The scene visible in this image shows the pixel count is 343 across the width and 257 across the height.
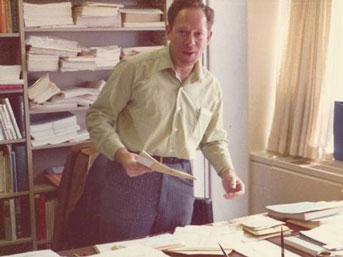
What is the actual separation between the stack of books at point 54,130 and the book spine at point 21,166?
0.27ft

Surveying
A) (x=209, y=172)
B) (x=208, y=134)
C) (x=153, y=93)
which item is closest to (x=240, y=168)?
(x=209, y=172)

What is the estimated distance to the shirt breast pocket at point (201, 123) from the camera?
2433 millimetres

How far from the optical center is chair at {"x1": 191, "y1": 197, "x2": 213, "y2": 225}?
2658mm

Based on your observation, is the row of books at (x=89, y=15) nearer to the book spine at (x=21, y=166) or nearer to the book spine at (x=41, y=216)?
the book spine at (x=21, y=166)

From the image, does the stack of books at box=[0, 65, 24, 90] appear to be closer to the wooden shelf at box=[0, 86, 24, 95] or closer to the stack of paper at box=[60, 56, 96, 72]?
the wooden shelf at box=[0, 86, 24, 95]

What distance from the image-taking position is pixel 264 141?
393 centimetres

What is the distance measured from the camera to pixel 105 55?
341 cm

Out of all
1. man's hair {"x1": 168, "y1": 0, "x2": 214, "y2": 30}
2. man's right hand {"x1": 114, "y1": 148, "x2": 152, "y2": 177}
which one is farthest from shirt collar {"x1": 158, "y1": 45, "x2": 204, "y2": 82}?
man's right hand {"x1": 114, "y1": 148, "x2": 152, "y2": 177}

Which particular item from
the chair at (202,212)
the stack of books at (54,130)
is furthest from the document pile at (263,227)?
the stack of books at (54,130)

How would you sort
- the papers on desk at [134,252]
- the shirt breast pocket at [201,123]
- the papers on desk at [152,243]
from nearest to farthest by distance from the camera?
the papers on desk at [134,252] < the papers on desk at [152,243] < the shirt breast pocket at [201,123]

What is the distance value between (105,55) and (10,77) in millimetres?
595

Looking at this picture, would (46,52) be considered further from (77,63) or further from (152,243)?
(152,243)

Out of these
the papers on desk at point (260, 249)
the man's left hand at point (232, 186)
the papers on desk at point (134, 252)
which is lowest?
the papers on desk at point (260, 249)

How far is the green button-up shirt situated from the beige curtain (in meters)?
1.23
